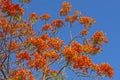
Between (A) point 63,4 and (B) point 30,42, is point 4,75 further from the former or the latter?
(A) point 63,4

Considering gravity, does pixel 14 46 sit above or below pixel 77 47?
above

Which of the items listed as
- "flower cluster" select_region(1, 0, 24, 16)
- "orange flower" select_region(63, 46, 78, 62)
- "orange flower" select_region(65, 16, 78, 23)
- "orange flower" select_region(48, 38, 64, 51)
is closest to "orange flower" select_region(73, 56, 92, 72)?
"orange flower" select_region(63, 46, 78, 62)

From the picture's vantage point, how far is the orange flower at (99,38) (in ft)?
60.1

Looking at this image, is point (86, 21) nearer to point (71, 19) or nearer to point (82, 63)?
point (71, 19)

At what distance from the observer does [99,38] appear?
60.9 feet

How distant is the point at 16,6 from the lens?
720 inches

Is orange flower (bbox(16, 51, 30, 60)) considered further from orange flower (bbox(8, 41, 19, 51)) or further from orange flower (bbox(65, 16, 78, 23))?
orange flower (bbox(65, 16, 78, 23))

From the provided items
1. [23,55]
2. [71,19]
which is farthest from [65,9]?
[23,55]

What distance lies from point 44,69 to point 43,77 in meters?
0.31

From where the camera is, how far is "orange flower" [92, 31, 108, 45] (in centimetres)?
1831

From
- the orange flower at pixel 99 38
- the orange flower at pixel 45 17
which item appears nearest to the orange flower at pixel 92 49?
the orange flower at pixel 99 38

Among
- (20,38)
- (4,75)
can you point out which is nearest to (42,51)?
(4,75)

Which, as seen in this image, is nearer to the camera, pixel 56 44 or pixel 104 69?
pixel 104 69

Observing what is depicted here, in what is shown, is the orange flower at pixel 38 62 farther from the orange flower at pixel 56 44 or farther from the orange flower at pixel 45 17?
the orange flower at pixel 45 17
